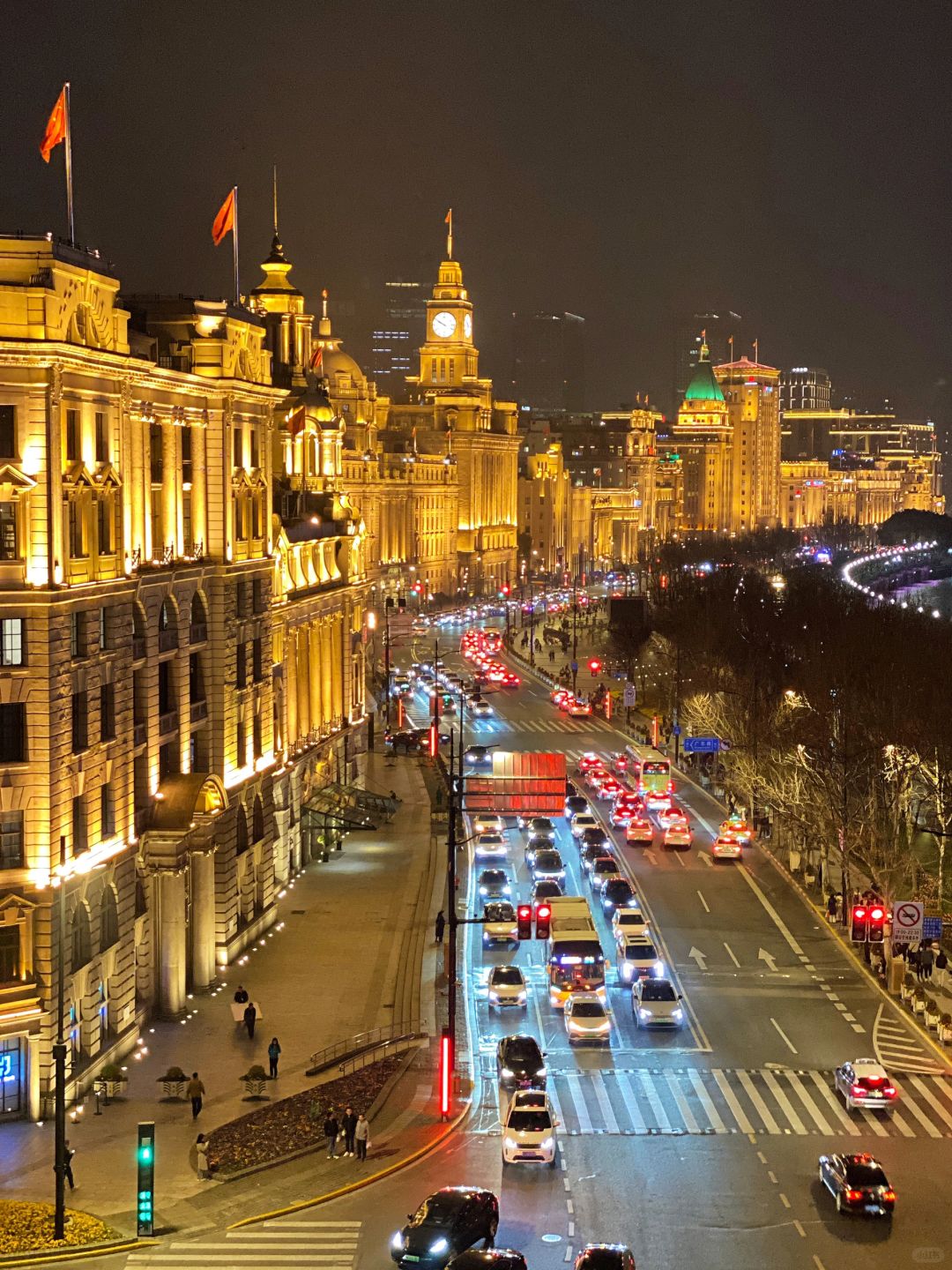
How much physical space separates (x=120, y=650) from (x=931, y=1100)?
2283 centimetres

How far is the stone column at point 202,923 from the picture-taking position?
2094 inches

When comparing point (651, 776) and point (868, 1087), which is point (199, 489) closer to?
point (868, 1087)

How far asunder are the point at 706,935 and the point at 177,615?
66.9 feet

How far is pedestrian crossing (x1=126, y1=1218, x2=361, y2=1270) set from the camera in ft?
111

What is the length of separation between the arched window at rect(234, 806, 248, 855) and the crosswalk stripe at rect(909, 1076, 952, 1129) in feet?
75.0

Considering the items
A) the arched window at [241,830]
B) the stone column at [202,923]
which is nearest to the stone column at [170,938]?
the stone column at [202,923]

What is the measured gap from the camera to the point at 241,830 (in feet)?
194

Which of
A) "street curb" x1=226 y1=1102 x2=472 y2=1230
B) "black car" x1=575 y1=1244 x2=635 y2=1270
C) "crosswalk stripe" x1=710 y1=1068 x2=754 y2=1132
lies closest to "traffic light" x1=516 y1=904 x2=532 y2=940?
"street curb" x1=226 y1=1102 x2=472 y2=1230

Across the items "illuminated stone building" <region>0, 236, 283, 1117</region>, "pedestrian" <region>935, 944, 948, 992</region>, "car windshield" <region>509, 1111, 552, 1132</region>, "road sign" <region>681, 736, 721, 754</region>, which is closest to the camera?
"car windshield" <region>509, 1111, 552, 1132</region>

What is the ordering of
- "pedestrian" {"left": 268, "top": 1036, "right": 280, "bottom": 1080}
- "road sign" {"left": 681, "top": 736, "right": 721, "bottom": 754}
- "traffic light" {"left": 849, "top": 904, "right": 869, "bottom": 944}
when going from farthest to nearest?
"road sign" {"left": 681, "top": 736, "right": 721, "bottom": 754}, "traffic light" {"left": 849, "top": 904, "right": 869, "bottom": 944}, "pedestrian" {"left": 268, "top": 1036, "right": 280, "bottom": 1080}

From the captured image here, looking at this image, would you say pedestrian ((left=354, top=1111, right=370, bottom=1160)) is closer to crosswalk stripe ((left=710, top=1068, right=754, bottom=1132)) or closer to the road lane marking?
crosswalk stripe ((left=710, top=1068, right=754, bottom=1132))

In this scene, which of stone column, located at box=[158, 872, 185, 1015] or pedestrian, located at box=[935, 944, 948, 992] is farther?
pedestrian, located at box=[935, 944, 948, 992]

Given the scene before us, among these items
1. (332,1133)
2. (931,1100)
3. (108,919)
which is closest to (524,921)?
(332,1133)

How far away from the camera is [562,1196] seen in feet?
121
